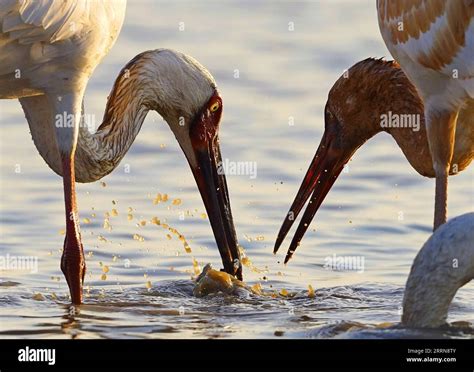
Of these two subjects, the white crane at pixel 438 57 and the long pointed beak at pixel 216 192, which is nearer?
the white crane at pixel 438 57

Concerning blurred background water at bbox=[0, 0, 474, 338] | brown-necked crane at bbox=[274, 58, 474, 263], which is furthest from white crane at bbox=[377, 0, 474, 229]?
blurred background water at bbox=[0, 0, 474, 338]

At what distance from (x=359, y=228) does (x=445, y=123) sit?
2297 mm

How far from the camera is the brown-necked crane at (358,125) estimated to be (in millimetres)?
11703

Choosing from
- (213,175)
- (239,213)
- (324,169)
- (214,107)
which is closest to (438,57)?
(214,107)

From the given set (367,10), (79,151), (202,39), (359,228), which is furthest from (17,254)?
(367,10)

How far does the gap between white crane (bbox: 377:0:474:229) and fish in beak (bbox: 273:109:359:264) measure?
4.35 feet

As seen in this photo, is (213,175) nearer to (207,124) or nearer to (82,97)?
(207,124)

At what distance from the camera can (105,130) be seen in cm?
1131

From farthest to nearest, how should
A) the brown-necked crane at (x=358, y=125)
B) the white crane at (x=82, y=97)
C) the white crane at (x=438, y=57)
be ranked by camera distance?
the brown-necked crane at (x=358, y=125) → the white crane at (x=82, y=97) → the white crane at (x=438, y=57)

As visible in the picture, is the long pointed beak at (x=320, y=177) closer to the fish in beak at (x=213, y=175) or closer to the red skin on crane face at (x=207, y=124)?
the fish in beak at (x=213, y=175)

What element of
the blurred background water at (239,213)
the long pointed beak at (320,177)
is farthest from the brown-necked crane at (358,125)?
the blurred background water at (239,213)

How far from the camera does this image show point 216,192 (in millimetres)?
11484

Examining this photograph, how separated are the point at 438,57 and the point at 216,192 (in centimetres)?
220

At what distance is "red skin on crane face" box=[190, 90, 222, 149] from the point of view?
37.1 ft
